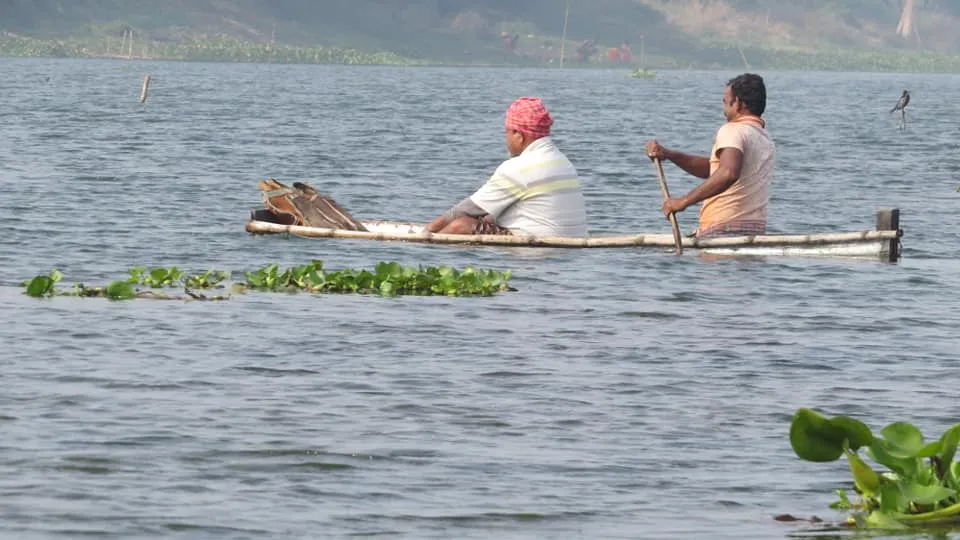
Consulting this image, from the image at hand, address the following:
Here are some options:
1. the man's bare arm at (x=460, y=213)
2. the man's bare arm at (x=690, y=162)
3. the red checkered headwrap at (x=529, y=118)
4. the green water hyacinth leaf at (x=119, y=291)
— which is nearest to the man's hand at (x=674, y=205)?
the man's bare arm at (x=690, y=162)

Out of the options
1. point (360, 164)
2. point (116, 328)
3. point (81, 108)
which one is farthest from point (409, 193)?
point (81, 108)

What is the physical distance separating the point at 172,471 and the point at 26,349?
3.58 metres

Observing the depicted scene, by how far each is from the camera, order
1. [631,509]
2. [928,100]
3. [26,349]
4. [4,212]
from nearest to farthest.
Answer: [631,509]
[26,349]
[4,212]
[928,100]

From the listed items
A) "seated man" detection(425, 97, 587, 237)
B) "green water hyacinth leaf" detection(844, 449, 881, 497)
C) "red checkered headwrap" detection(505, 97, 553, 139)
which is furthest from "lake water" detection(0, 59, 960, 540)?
"red checkered headwrap" detection(505, 97, 553, 139)

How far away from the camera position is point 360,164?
3716 cm

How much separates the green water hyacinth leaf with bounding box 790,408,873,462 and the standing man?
954 cm

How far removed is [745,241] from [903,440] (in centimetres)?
1030

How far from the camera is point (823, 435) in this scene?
7922mm

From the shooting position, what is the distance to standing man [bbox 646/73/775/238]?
17.6 metres

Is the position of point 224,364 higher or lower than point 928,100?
lower

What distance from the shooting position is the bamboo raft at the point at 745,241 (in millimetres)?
18125

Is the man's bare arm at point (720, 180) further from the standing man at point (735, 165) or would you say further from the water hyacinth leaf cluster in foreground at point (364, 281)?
the water hyacinth leaf cluster in foreground at point (364, 281)

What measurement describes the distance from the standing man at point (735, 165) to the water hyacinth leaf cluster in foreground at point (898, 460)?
9.49m

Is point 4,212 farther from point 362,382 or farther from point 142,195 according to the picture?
point 362,382
